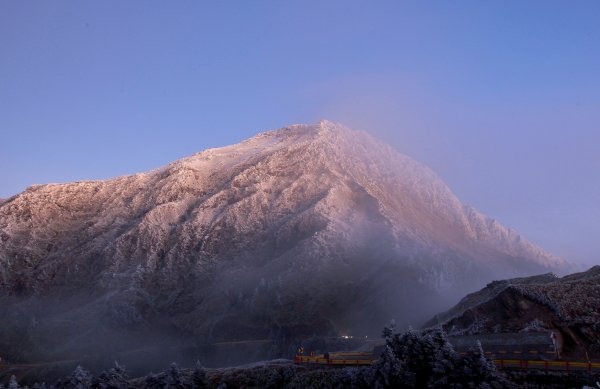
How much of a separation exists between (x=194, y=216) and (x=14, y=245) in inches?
1547

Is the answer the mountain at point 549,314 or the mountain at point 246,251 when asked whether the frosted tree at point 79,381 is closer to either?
the mountain at point 549,314

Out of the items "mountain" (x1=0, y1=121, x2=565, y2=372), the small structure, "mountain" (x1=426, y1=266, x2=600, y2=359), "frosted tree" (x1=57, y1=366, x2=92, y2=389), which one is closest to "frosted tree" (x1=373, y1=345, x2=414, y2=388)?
the small structure

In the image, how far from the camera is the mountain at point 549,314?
45031 millimetres

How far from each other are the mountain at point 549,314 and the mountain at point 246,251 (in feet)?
108

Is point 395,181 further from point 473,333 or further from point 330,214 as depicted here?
point 473,333

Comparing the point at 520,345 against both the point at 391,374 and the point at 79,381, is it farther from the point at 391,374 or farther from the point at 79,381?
the point at 79,381

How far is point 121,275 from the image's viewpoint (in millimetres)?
111875

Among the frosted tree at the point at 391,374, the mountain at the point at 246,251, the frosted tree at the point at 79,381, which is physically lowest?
the frosted tree at the point at 391,374

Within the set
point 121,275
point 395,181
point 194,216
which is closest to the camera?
point 121,275

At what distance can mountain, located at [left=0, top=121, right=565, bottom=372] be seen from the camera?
97.4 metres

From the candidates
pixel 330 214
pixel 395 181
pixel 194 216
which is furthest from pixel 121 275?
pixel 395 181

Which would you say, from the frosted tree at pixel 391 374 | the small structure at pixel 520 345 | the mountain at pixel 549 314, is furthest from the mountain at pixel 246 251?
the frosted tree at pixel 391 374

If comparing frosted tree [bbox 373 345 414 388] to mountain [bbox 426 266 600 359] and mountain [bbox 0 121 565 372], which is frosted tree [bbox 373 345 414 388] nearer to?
mountain [bbox 426 266 600 359]

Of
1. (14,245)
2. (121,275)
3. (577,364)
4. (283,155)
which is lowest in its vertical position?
(577,364)
